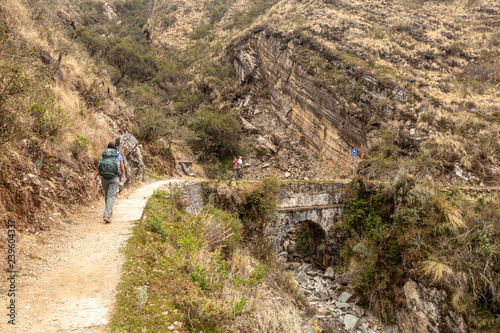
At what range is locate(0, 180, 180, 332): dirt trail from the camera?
8.41 feet

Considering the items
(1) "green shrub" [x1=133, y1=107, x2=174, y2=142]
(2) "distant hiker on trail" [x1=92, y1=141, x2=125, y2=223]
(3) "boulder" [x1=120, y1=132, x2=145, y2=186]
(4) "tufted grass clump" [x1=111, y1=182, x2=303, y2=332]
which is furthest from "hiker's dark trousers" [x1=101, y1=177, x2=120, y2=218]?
(1) "green shrub" [x1=133, y1=107, x2=174, y2=142]

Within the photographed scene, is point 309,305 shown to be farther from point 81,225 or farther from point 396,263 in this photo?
point 81,225

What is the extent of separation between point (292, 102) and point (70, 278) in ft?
70.8

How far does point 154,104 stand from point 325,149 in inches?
531

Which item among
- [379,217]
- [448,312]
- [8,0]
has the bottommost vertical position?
[448,312]

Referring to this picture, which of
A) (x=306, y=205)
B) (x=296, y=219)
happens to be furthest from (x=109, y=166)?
(x=306, y=205)

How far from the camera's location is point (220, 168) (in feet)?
63.1

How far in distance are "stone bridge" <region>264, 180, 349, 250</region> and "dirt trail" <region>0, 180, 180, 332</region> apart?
790cm

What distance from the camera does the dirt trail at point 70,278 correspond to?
8.41 ft

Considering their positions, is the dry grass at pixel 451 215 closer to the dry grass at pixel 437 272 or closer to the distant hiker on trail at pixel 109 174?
the dry grass at pixel 437 272

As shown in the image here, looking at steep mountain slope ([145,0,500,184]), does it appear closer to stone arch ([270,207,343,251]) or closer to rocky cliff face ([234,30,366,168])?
rocky cliff face ([234,30,366,168])

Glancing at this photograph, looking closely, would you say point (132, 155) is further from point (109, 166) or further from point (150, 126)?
point (109, 166)

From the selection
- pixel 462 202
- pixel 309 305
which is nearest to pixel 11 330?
pixel 309 305

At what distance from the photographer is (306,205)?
1241cm
